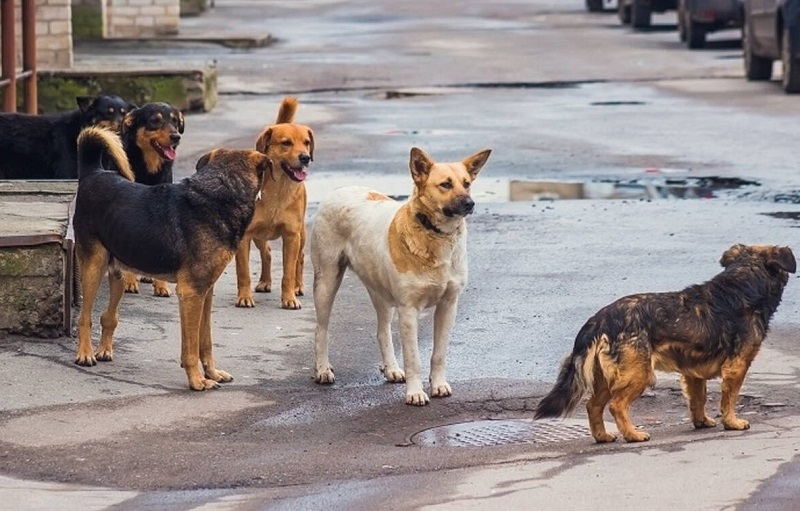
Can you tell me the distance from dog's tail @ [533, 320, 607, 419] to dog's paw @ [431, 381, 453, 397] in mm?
1068

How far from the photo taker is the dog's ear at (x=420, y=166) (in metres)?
8.14

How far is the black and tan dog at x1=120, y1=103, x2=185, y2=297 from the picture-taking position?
1054 centimetres

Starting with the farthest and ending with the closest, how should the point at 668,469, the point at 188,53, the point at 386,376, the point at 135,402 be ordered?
the point at 188,53
the point at 386,376
the point at 135,402
the point at 668,469

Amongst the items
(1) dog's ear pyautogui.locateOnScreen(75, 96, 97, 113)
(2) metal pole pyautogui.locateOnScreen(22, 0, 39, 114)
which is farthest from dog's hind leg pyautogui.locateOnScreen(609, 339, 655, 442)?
(2) metal pole pyautogui.locateOnScreen(22, 0, 39, 114)

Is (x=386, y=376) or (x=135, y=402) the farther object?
(x=386, y=376)

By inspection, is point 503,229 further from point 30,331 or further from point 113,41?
point 113,41

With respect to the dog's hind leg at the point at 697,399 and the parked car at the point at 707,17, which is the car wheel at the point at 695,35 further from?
the dog's hind leg at the point at 697,399

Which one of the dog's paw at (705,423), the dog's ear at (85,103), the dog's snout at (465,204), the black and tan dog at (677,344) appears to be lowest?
the dog's paw at (705,423)

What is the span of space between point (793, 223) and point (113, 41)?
19699mm

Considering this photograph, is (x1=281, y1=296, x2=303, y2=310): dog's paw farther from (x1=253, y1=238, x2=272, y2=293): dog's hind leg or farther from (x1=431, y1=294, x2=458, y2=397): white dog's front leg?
(x1=431, y1=294, x2=458, y2=397): white dog's front leg

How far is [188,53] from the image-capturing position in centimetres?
2920

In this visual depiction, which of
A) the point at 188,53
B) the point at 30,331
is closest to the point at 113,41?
the point at 188,53

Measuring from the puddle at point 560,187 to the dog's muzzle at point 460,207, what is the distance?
19.5 feet

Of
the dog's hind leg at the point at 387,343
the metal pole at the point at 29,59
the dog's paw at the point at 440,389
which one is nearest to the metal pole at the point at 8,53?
the metal pole at the point at 29,59
